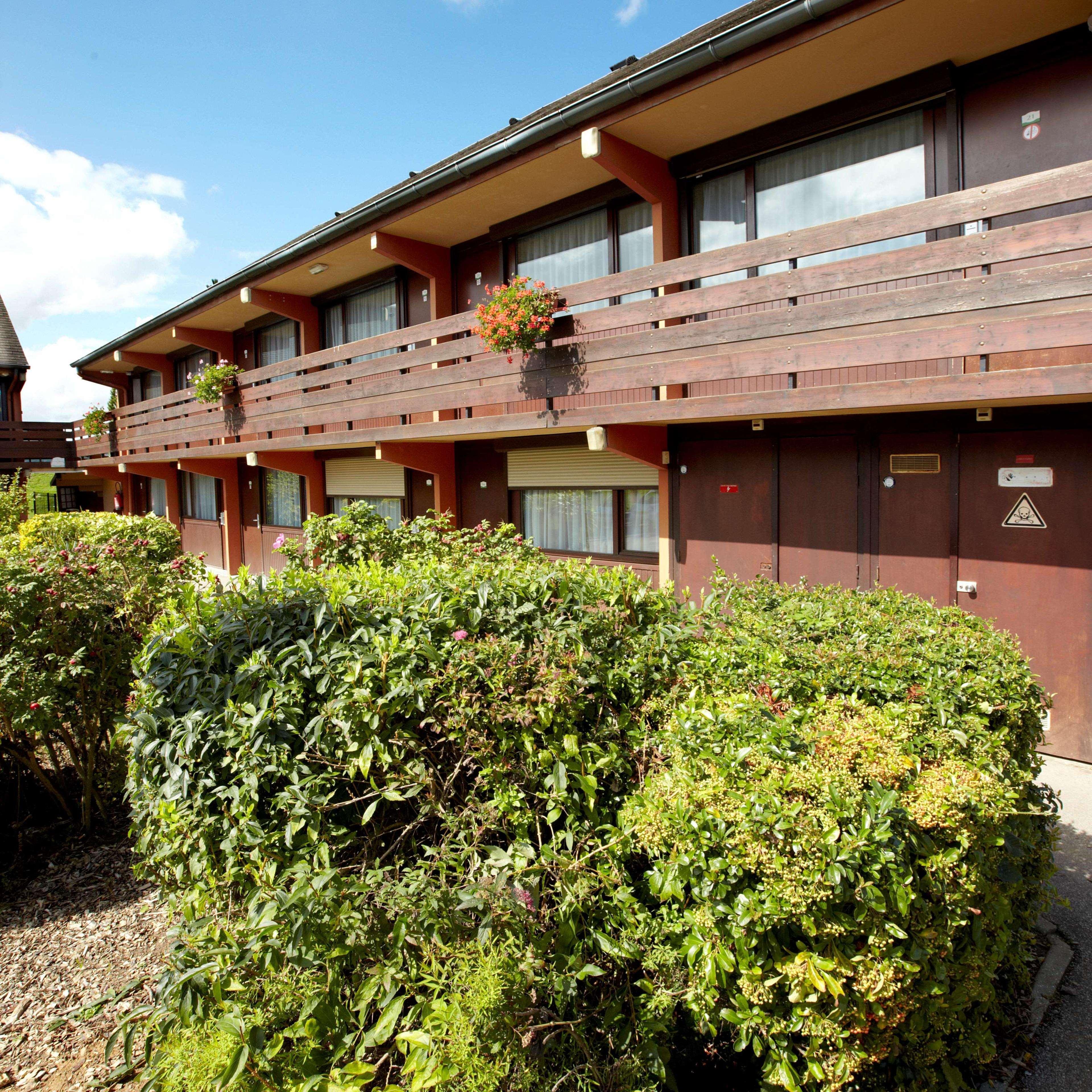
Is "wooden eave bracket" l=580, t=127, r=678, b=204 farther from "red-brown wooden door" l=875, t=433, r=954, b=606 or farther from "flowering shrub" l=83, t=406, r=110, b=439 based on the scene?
"flowering shrub" l=83, t=406, r=110, b=439

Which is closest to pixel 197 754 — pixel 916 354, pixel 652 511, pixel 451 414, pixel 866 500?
pixel 916 354

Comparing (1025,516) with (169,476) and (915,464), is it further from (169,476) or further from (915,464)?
(169,476)

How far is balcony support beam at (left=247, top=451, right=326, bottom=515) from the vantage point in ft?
52.7

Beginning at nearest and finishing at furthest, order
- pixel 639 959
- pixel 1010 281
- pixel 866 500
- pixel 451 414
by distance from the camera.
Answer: pixel 639 959 < pixel 1010 281 < pixel 866 500 < pixel 451 414

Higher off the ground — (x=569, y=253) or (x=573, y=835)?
(x=569, y=253)

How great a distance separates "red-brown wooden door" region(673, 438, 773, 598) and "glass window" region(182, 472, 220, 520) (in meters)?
16.6

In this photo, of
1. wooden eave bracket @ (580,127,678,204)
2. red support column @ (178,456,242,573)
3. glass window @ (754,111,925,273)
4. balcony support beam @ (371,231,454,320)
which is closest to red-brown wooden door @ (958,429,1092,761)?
glass window @ (754,111,925,273)

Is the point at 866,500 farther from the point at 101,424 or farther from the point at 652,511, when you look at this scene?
the point at 101,424

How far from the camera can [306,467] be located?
54.3 feet

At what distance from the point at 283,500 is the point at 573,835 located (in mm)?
17477

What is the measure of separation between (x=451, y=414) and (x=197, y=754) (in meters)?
9.78

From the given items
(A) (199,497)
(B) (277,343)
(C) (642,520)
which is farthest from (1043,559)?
(A) (199,497)

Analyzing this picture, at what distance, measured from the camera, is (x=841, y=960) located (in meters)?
2.26

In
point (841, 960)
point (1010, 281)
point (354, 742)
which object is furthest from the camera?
point (1010, 281)
